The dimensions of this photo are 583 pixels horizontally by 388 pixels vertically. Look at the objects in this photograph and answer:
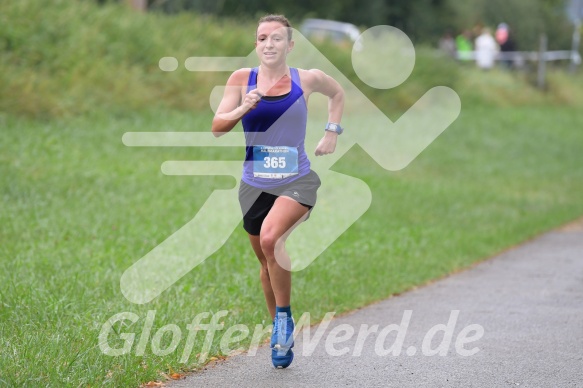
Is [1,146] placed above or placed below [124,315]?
below

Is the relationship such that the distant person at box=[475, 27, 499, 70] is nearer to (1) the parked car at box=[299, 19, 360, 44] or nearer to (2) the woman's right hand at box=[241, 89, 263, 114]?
(1) the parked car at box=[299, 19, 360, 44]

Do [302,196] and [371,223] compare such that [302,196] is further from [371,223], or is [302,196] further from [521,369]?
[371,223]

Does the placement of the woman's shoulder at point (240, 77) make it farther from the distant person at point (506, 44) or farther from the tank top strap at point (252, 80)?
the distant person at point (506, 44)

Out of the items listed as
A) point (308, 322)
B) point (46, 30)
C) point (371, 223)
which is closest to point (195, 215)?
point (371, 223)

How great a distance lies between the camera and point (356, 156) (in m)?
20.5

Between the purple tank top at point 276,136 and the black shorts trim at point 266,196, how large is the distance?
0.13ft

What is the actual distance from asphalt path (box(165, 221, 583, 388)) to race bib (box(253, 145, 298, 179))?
121 centimetres

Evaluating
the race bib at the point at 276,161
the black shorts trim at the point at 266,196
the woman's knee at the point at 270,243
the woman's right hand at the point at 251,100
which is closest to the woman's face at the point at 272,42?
the woman's right hand at the point at 251,100

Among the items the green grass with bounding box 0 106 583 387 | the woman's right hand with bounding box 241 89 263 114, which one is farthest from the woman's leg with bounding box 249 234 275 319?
the woman's right hand with bounding box 241 89 263 114

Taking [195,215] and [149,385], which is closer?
[149,385]

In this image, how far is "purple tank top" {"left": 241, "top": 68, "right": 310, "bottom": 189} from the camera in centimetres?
653

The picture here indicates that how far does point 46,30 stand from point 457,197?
751 centimetres

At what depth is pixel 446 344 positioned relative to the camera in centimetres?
746

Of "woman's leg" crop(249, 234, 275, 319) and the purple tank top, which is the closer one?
the purple tank top
